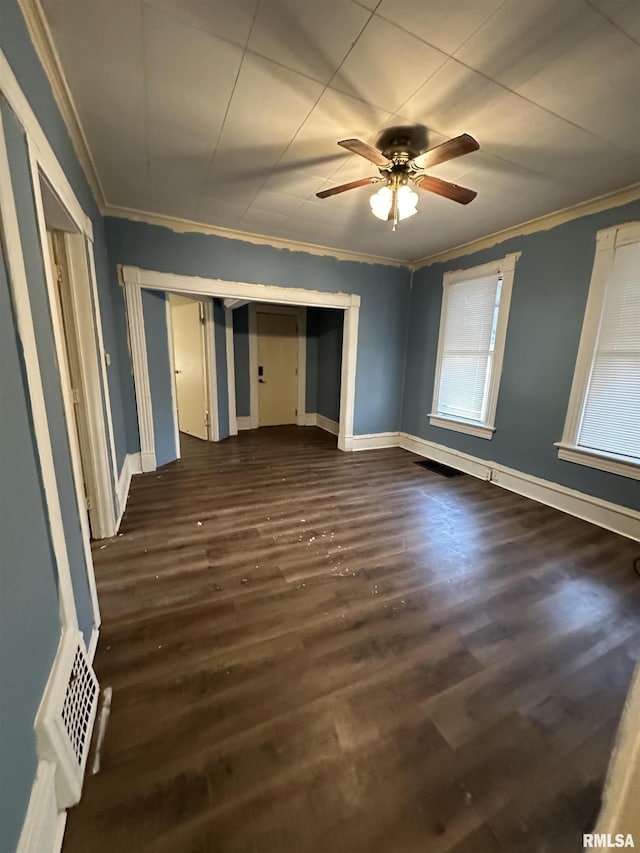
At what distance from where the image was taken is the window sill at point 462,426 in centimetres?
370

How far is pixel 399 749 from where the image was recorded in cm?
120

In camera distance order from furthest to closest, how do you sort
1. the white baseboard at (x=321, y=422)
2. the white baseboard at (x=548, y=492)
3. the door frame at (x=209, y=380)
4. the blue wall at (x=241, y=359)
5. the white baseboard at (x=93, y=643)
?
the white baseboard at (x=321, y=422)
the blue wall at (x=241, y=359)
the door frame at (x=209, y=380)
the white baseboard at (x=548, y=492)
the white baseboard at (x=93, y=643)

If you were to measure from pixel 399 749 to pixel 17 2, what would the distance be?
2932 millimetres

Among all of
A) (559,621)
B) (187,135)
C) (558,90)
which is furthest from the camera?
(187,135)

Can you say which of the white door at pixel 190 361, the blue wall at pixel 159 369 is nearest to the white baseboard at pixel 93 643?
the blue wall at pixel 159 369

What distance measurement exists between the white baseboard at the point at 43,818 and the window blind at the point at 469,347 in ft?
13.1

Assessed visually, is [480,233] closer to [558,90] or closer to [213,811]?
[558,90]

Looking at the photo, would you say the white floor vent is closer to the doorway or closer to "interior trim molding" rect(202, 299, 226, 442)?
the doorway

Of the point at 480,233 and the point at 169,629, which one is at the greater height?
the point at 480,233

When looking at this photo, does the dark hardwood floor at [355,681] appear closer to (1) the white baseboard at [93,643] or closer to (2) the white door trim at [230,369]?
(1) the white baseboard at [93,643]

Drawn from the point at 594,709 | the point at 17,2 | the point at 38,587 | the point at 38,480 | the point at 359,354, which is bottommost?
the point at 594,709

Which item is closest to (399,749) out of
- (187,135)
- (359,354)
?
(187,135)

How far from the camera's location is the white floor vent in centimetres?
93

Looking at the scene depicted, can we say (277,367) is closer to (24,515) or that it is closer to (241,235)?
(241,235)
